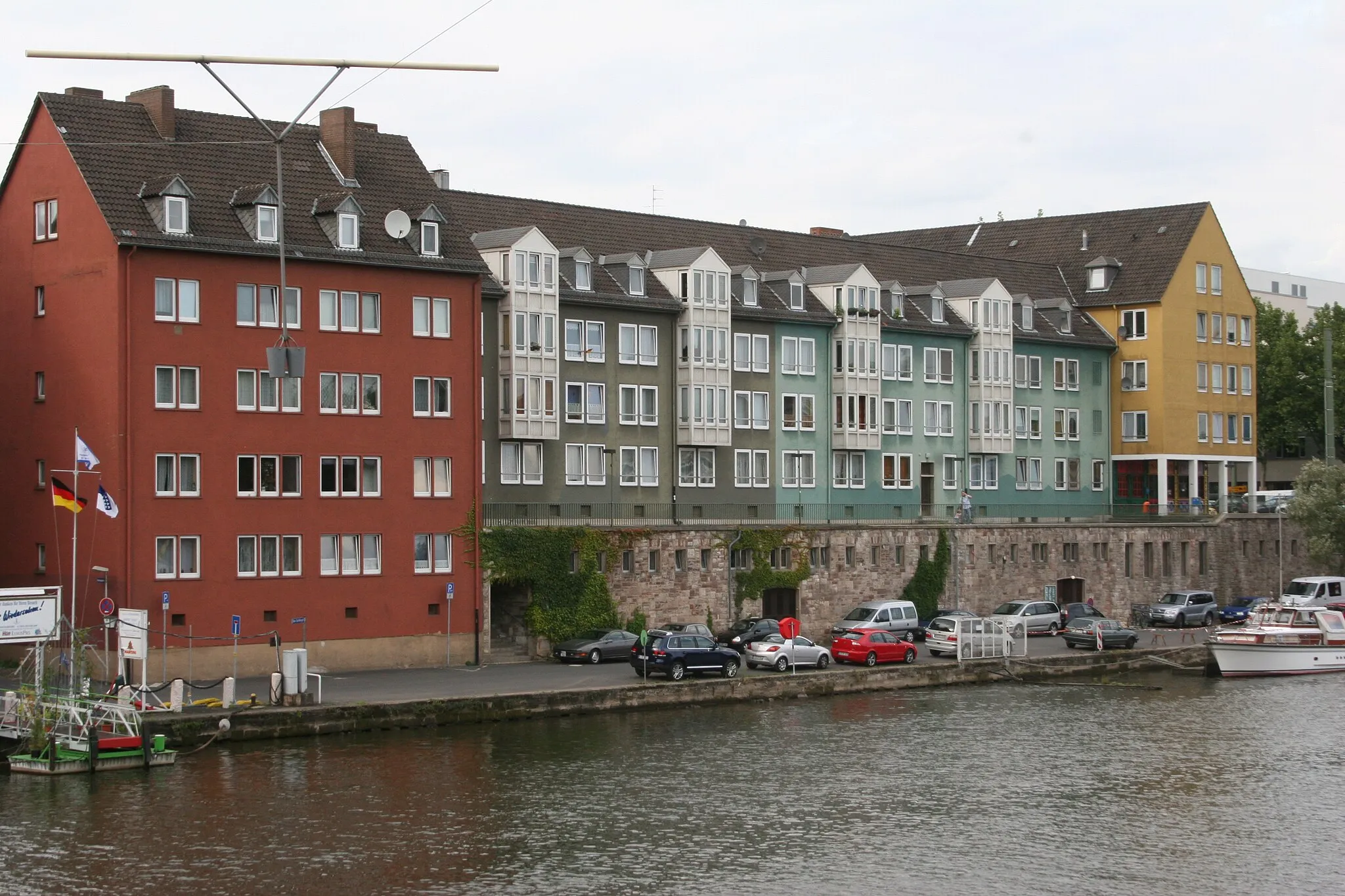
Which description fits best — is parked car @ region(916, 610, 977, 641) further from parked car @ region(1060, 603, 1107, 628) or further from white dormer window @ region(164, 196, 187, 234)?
white dormer window @ region(164, 196, 187, 234)

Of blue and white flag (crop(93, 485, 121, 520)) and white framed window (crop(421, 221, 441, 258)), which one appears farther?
white framed window (crop(421, 221, 441, 258))

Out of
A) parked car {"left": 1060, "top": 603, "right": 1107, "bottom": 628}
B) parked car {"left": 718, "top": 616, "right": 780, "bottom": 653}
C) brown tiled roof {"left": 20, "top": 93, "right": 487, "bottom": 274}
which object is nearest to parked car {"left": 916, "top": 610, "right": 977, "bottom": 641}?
parked car {"left": 1060, "top": 603, "right": 1107, "bottom": 628}

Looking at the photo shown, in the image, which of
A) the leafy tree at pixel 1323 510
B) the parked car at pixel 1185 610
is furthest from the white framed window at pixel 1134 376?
the parked car at pixel 1185 610

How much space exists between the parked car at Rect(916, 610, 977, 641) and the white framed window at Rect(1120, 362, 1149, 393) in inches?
959

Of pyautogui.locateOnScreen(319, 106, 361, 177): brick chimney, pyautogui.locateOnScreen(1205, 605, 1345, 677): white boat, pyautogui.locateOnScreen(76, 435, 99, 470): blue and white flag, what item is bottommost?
pyautogui.locateOnScreen(1205, 605, 1345, 677): white boat

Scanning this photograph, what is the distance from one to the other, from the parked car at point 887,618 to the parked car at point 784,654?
605 centimetres

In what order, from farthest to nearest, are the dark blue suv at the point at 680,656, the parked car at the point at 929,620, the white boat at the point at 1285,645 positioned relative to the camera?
1. the parked car at the point at 929,620
2. the white boat at the point at 1285,645
3. the dark blue suv at the point at 680,656

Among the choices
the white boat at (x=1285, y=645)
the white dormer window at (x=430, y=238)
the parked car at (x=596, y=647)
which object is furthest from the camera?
the white boat at (x=1285, y=645)

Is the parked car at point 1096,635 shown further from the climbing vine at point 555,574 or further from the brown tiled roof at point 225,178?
the brown tiled roof at point 225,178

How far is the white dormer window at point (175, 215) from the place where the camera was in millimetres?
58781

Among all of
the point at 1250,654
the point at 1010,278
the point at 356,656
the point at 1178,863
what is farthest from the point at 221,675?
the point at 1010,278

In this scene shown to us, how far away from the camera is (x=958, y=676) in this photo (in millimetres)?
68312

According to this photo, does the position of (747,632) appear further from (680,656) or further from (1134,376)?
(1134,376)

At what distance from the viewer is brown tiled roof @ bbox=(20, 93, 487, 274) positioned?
59.1 meters
